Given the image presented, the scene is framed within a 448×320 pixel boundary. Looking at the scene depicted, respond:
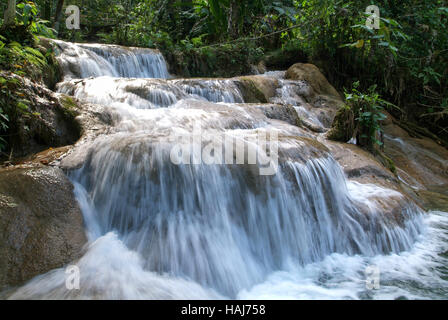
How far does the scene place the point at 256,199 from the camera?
343 cm

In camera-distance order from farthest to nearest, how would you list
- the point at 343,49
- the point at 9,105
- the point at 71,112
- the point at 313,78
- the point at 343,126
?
1. the point at 343,49
2. the point at 313,78
3. the point at 343,126
4. the point at 71,112
5. the point at 9,105

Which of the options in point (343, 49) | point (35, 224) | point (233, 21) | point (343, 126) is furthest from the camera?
point (233, 21)

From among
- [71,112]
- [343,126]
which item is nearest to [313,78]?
[343,126]

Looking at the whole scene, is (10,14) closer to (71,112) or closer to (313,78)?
(71,112)

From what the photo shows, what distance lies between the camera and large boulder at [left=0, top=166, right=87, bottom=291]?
262 cm

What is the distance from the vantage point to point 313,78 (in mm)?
9109

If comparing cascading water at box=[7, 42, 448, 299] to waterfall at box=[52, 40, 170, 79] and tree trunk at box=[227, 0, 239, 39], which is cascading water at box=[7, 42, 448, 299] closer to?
waterfall at box=[52, 40, 170, 79]

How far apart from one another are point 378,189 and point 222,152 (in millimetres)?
2337

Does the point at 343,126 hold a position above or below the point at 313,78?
below

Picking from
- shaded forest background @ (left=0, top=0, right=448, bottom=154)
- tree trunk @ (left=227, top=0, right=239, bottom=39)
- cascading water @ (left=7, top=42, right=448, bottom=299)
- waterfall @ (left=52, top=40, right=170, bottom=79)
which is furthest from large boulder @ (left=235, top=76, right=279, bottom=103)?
tree trunk @ (left=227, top=0, right=239, bottom=39)

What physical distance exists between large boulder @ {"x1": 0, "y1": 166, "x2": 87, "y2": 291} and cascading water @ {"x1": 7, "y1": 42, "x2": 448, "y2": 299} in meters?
0.12

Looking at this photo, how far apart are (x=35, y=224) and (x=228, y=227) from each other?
1.68m

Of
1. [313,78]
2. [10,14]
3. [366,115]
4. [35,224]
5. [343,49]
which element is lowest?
[35,224]

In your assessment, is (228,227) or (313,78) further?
(313,78)
